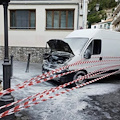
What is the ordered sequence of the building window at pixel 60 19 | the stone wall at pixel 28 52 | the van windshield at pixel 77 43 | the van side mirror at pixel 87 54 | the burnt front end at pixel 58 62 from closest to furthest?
the burnt front end at pixel 58 62 < the van side mirror at pixel 87 54 < the van windshield at pixel 77 43 < the building window at pixel 60 19 < the stone wall at pixel 28 52

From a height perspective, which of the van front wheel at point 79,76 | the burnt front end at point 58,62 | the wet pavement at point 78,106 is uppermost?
the burnt front end at point 58,62

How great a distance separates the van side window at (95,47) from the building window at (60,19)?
6133 millimetres

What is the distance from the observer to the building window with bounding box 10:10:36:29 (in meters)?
13.2

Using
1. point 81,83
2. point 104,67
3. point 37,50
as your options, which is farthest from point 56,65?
point 37,50

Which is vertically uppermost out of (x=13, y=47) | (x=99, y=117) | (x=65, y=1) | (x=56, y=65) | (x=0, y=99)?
(x=65, y=1)

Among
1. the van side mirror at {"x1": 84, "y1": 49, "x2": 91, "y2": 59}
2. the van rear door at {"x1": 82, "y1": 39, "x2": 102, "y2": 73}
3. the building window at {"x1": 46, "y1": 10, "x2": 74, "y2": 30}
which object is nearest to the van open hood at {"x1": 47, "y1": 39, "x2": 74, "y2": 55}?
the van side mirror at {"x1": 84, "y1": 49, "x2": 91, "y2": 59}

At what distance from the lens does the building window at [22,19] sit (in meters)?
13.2

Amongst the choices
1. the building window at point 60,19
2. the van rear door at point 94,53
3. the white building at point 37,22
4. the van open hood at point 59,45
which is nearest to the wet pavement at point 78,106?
the van rear door at point 94,53

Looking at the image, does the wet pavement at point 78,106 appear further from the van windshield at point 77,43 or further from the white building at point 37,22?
the white building at point 37,22

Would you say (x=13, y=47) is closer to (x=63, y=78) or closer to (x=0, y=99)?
(x=63, y=78)

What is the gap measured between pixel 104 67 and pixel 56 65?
239 centimetres

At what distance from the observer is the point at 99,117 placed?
4.05 metres

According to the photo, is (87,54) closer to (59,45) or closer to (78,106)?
(59,45)

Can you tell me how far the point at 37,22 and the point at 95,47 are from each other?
7097 millimetres
